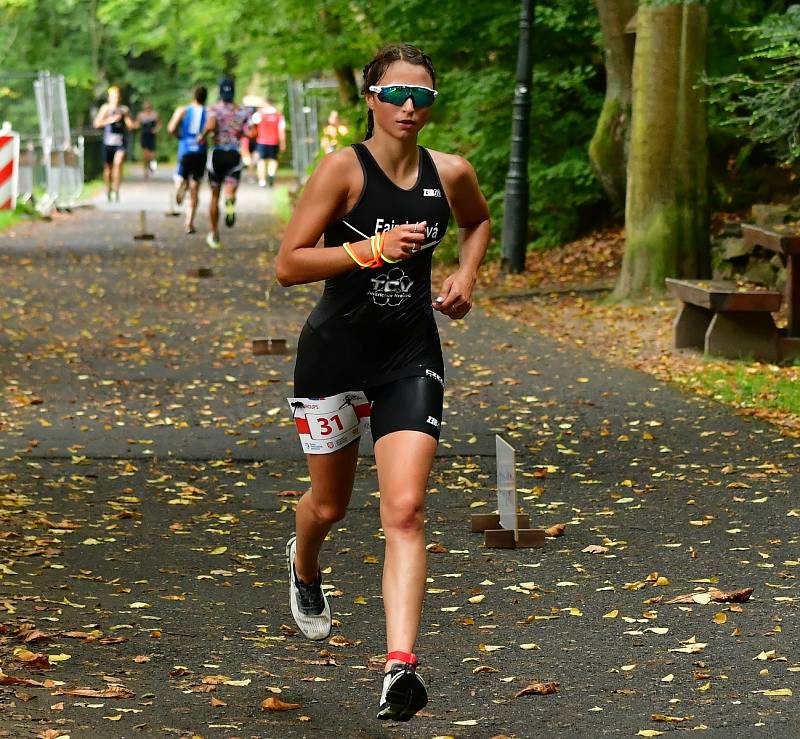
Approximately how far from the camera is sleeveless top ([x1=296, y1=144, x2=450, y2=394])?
211 inches

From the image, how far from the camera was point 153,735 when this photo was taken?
16.8 ft

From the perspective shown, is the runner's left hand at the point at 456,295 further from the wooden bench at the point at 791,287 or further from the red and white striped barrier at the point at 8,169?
the red and white striped barrier at the point at 8,169

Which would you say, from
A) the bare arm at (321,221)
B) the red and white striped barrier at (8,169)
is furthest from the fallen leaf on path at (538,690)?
the red and white striped barrier at (8,169)

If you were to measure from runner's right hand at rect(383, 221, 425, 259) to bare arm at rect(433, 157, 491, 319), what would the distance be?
277 mm

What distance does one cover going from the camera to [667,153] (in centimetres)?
1697

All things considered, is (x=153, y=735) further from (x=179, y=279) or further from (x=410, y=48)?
(x=179, y=279)

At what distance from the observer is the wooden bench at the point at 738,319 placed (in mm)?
13469

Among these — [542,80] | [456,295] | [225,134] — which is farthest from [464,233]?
[225,134]

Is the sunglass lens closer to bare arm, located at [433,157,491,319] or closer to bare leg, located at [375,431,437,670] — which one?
bare arm, located at [433,157,491,319]

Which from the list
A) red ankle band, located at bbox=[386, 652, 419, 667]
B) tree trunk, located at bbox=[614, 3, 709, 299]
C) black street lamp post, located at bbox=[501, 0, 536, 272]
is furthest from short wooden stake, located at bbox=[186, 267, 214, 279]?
red ankle band, located at bbox=[386, 652, 419, 667]

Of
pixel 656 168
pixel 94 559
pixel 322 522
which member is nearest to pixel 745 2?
pixel 656 168

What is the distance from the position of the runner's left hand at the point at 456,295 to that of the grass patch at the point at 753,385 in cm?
637

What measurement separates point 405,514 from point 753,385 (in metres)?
7.70

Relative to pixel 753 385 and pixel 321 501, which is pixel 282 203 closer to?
pixel 753 385
